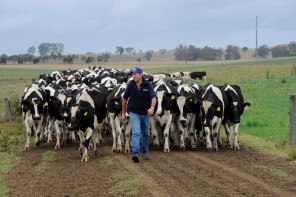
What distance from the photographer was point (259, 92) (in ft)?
118

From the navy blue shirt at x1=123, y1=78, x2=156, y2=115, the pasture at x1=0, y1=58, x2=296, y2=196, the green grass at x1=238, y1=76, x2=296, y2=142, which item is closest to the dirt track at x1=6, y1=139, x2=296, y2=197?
the pasture at x1=0, y1=58, x2=296, y2=196

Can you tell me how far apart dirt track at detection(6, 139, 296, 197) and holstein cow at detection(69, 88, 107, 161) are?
1.93 ft

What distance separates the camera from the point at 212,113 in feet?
52.5

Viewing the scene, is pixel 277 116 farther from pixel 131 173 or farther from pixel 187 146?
pixel 131 173

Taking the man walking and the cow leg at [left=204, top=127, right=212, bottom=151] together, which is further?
the cow leg at [left=204, top=127, right=212, bottom=151]

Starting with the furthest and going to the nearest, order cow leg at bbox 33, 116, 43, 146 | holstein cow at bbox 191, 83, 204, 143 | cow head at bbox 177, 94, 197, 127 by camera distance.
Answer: cow leg at bbox 33, 116, 43, 146
holstein cow at bbox 191, 83, 204, 143
cow head at bbox 177, 94, 197, 127

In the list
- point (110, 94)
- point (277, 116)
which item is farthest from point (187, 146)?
point (277, 116)

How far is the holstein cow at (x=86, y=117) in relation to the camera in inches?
572

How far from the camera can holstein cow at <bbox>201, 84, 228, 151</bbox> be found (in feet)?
52.3

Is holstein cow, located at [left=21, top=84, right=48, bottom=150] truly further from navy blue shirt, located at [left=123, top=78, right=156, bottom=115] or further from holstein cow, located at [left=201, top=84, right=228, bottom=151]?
holstein cow, located at [left=201, top=84, right=228, bottom=151]

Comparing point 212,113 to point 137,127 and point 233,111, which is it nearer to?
point 233,111

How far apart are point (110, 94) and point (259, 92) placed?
69.4 feet

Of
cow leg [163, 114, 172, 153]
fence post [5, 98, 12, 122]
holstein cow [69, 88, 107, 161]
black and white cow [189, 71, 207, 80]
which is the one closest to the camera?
holstein cow [69, 88, 107, 161]

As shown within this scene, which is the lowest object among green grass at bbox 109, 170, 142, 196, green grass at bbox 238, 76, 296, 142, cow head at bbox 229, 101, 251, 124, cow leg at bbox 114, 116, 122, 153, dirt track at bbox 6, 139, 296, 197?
green grass at bbox 238, 76, 296, 142
